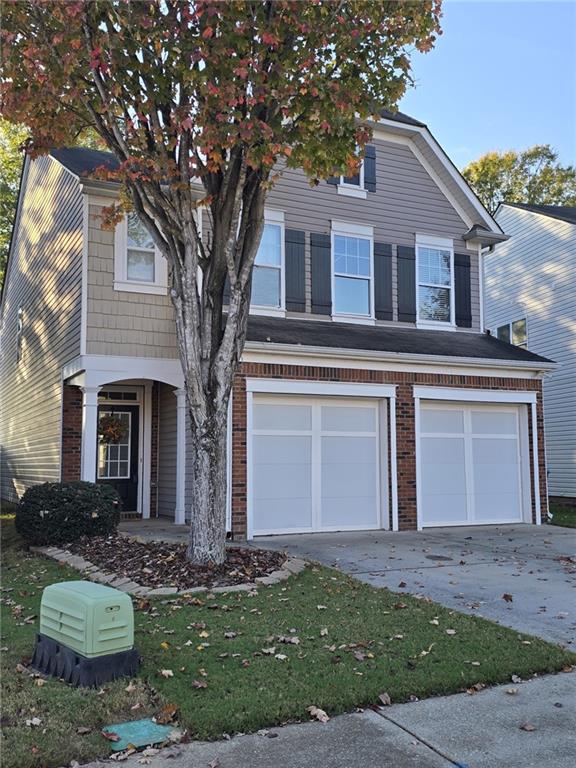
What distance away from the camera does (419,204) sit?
48.9 feet

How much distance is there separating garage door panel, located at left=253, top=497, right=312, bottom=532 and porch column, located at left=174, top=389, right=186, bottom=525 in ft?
4.97

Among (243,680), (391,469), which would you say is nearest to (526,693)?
(243,680)

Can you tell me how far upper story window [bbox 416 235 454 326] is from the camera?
48.0 feet

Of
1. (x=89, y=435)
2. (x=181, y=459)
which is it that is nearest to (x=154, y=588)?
(x=89, y=435)

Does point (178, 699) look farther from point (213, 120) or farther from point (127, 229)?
point (127, 229)

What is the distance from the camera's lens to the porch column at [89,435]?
36.6 feet

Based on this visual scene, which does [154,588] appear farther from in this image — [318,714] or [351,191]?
[351,191]

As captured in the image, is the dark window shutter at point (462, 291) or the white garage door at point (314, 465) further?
the dark window shutter at point (462, 291)

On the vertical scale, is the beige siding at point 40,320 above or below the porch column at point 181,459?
above

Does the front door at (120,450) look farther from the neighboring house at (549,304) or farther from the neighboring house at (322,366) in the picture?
the neighboring house at (549,304)

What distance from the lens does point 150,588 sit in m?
6.93

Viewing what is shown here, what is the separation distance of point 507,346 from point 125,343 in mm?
7759

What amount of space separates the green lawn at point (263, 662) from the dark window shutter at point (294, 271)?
22.9 ft

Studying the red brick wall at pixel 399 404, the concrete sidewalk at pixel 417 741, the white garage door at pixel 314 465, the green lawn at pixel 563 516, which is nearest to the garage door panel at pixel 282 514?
the white garage door at pixel 314 465
